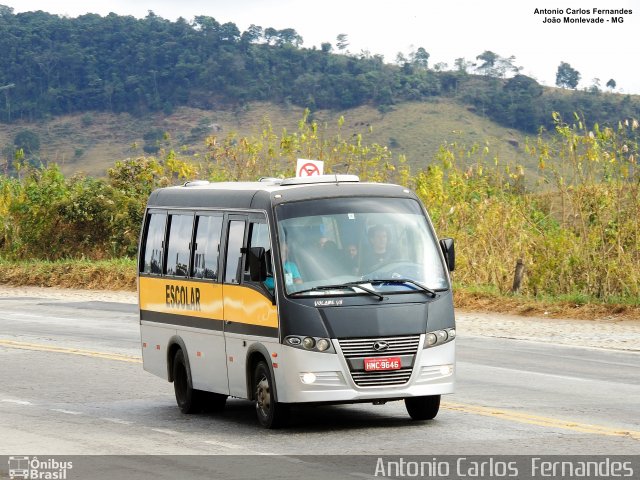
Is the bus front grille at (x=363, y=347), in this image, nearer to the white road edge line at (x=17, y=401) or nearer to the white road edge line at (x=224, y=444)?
the white road edge line at (x=224, y=444)

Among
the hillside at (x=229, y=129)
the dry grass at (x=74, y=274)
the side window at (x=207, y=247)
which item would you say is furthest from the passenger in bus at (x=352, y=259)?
the hillside at (x=229, y=129)

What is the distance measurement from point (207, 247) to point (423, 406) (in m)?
2.79

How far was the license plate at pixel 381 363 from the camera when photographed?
1228cm

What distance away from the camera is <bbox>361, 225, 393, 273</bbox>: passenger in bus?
42.3ft

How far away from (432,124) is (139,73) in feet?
136

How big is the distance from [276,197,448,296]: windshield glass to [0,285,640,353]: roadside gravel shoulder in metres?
8.88

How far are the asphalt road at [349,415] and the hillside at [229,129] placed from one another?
334ft

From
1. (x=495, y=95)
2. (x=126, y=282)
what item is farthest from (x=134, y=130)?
(x=126, y=282)

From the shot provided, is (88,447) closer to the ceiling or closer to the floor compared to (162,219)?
closer to the floor

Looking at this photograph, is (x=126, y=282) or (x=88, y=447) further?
(x=126, y=282)

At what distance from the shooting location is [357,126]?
452ft

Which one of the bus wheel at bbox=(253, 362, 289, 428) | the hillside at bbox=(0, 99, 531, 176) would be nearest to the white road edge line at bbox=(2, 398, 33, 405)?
the bus wheel at bbox=(253, 362, 289, 428)

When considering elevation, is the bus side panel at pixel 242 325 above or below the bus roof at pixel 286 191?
below

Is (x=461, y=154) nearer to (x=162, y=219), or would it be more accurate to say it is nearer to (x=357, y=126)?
(x=162, y=219)
